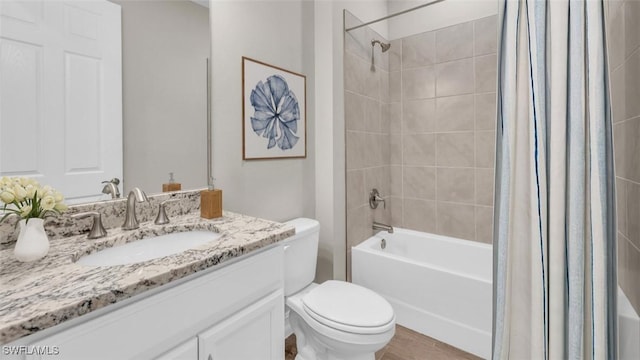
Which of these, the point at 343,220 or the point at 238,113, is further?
the point at 343,220

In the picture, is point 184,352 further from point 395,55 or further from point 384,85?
point 395,55

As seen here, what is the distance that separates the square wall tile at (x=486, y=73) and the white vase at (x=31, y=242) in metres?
2.59

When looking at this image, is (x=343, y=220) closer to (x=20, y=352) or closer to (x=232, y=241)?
(x=232, y=241)

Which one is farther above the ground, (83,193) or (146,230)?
(83,193)

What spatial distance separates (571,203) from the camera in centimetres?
98

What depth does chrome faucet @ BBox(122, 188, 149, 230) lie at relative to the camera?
1154mm

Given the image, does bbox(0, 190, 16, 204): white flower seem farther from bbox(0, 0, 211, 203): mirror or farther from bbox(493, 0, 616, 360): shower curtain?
bbox(493, 0, 616, 360): shower curtain

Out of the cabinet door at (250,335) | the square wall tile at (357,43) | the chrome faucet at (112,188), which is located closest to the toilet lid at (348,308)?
the cabinet door at (250,335)

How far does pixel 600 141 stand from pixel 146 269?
139 cm

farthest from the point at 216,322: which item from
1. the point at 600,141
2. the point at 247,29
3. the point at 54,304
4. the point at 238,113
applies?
the point at 247,29

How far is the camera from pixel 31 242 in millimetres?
839

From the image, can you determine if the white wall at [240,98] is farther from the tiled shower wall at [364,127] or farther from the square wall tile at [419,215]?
the square wall tile at [419,215]

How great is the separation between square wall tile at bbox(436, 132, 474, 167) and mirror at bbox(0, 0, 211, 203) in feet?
6.08

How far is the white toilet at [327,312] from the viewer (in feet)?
4.38
